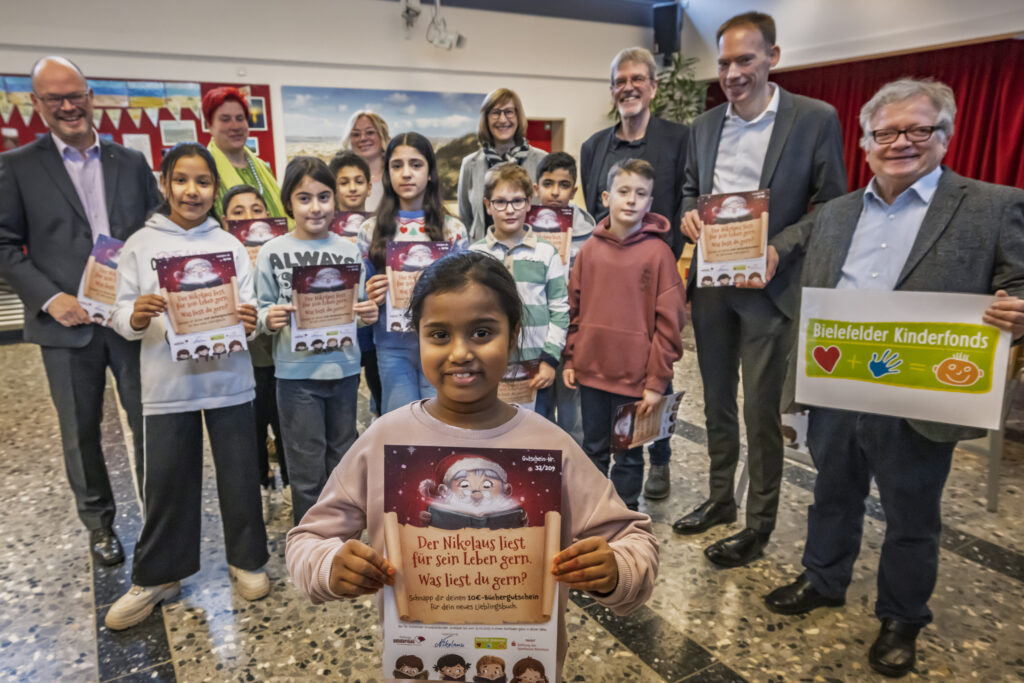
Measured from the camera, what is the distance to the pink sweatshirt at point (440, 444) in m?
1.02

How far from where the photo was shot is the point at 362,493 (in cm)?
105

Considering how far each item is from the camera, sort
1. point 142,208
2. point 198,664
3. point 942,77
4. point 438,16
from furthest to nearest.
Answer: point 438,16 → point 942,77 → point 142,208 → point 198,664

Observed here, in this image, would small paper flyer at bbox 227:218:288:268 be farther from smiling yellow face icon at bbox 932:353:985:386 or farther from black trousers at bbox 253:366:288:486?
smiling yellow face icon at bbox 932:353:985:386

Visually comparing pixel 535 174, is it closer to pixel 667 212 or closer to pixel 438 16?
pixel 667 212

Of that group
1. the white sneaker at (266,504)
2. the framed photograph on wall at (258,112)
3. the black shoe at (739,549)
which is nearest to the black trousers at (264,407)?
the white sneaker at (266,504)

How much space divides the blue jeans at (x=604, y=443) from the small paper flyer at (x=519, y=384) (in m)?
0.27

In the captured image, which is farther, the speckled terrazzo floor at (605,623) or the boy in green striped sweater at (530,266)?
the boy in green striped sweater at (530,266)

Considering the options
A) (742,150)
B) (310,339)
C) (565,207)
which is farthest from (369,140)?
(742,150)

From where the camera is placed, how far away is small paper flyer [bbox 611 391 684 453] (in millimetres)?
2168

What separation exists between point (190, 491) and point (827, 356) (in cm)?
199

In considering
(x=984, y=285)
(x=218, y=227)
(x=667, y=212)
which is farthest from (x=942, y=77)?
(x=218, y=227)

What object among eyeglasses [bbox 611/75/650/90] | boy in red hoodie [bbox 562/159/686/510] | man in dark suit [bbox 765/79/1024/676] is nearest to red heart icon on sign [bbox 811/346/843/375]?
man in dark suit [bbox 765/79/1024/676]

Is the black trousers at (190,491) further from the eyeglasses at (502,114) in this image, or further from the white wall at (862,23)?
the white wall at (862,23)

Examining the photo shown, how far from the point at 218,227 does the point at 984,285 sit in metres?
2.17
